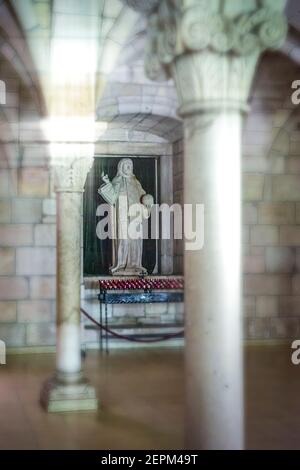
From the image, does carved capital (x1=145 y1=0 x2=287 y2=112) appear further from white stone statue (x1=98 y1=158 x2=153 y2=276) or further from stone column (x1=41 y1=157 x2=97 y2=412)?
white stone statue (x1=98 y1=158 x2=153 y2=276)

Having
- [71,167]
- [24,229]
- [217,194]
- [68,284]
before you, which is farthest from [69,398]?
[24,229]

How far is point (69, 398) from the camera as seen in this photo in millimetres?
4824

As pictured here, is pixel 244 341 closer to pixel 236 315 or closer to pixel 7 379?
pixel 7 379

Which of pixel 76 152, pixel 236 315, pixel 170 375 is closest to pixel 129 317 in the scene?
pixel 170 375

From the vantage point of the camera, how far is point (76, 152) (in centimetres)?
510

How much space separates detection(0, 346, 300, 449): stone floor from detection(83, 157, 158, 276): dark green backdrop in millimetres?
2096

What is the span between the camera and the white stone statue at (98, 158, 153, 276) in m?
8.80

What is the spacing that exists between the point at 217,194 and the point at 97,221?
6380 mm

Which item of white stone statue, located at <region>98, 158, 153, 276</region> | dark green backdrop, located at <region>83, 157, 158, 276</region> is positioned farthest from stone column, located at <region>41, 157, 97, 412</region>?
dark green backdrop, located at <region>83, 157, 158, 276</region>

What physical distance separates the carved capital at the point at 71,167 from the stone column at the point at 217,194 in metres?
2.34

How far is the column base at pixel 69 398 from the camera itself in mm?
4785

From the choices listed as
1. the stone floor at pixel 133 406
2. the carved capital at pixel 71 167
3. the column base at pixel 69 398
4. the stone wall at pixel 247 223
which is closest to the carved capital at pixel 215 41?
the stone floor at pixel 133 406
